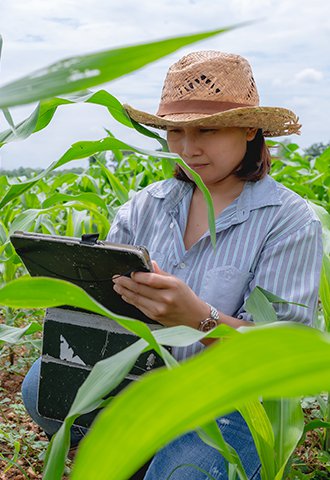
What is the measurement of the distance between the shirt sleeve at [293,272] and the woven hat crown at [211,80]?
0.85ft

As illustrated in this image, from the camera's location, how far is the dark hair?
1265 mm

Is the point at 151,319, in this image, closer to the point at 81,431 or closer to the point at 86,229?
the point at 81,431

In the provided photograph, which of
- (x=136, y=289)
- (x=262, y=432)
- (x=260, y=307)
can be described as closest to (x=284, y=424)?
(x=262, y=432)

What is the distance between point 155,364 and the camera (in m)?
1.13

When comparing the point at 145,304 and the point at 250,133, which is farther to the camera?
the point at 250,133

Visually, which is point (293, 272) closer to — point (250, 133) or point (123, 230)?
point (250, 133)

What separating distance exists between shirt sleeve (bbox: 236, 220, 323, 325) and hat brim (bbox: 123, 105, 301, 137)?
0.19 metres

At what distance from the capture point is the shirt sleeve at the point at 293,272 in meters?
1.15

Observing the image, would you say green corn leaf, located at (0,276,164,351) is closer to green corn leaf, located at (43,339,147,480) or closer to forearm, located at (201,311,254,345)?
green corn leaf, located at (43,339,147,480)

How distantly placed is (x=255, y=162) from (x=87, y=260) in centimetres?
45

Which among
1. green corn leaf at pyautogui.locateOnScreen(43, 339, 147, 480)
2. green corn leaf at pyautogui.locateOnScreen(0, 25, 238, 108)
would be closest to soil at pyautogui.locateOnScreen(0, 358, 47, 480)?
green corn leaf at pyautogui.locateOnScreen(43, 339, 147, 480)

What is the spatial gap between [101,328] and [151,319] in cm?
11

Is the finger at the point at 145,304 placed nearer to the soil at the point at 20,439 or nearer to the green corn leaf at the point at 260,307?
the green corn leaf at the point at 260,307

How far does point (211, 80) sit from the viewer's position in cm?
120
